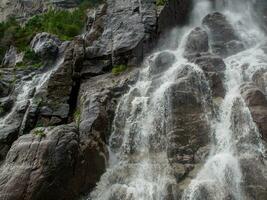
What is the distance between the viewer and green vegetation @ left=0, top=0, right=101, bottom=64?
40.9 m

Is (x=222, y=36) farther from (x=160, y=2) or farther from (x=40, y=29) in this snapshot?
(x=40, y=29)

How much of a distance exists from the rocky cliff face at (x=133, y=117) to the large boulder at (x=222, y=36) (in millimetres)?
132

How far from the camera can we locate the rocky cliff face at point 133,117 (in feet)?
62.5

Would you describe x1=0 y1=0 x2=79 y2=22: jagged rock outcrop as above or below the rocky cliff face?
above

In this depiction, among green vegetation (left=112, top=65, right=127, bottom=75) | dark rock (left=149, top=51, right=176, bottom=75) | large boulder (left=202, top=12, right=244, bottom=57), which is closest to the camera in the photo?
dark rock (left=149, top=51, right=176, bottom=75)

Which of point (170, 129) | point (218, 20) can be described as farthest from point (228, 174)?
point (218, 20)

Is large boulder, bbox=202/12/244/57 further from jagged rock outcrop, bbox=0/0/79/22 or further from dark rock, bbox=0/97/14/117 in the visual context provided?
jagged rock outcrop, bbox=0/0/79/22

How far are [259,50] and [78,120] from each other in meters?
16.5

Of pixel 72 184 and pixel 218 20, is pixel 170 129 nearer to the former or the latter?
pixel 72 184

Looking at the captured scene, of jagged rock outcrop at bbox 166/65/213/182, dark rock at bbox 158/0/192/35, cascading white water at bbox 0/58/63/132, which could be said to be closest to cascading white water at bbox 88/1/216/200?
jagged rock outcrop at bbox 166/65/213/182

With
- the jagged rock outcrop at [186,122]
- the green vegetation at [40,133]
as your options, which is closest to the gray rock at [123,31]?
the jagged rock outcrop at [186,122]

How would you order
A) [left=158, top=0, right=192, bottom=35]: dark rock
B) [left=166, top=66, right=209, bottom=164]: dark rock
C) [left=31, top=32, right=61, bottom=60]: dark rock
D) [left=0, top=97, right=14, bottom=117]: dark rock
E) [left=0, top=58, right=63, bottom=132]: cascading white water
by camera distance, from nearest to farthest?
[left=166, top=66, right=209, bottom=164]: dark rock → [left=0, top=58, right=63, bottom=132]: cascading white water → [left=0, top=97, right=14, bottom=117]: dark rock → [left=31, top=32, right=61, bottom=60]: dark rock → [left=158, top=0, right=192, bottom=35]: dark rock

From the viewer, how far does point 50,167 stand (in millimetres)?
19141

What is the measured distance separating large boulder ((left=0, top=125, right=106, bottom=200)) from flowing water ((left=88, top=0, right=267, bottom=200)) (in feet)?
3.69
